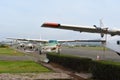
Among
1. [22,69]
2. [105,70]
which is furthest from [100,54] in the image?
[105,70]

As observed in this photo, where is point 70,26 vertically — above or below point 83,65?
above

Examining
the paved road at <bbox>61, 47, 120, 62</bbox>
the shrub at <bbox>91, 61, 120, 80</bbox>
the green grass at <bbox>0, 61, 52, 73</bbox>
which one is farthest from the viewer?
the paved road at <bbox>61, 47, 120, 62</bbox>

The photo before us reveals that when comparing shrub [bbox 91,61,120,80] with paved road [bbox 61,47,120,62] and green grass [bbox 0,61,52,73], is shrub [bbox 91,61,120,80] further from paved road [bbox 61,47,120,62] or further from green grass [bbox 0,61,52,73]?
paved road [bbox 61,47,120,62]

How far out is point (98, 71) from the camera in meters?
14.4

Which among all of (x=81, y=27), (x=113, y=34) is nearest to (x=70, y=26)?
(x=81, y=27)

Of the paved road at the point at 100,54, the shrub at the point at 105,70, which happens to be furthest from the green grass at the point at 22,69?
the paved road at the point at 100,54

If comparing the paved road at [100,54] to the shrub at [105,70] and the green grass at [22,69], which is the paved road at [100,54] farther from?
the shrub at [105,70]

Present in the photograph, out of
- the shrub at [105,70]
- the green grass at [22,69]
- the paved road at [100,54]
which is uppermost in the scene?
the shrub at [105,70]

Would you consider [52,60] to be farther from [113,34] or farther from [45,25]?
[45,25]

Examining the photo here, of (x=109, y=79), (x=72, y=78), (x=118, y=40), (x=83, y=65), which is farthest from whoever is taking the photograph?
(x=118, y=40)

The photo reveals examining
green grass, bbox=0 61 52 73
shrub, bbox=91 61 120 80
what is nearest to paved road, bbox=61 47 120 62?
green grass, bbox=0 61 52 73

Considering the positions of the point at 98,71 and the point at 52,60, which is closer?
the point at 98,71

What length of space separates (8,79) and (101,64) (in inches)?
161

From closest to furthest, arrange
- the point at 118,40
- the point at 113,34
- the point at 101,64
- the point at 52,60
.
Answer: the point at 101,64 → the point at 118,40 → the point at 113,34 → the point at 52,60
